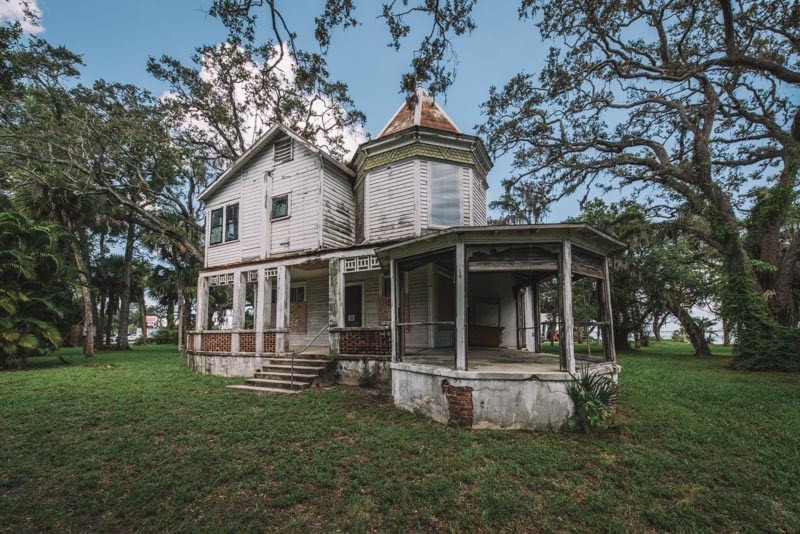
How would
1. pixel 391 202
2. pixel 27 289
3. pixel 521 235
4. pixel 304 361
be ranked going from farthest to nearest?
pixel 27 289 → pixel 391 202 → pixel 304 361 → pixel 521 235

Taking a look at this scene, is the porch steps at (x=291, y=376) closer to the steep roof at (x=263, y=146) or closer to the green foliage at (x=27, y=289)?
the steep roof at (x=263, y=146)

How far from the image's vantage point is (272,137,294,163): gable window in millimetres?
12672

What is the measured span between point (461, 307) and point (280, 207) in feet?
28.4

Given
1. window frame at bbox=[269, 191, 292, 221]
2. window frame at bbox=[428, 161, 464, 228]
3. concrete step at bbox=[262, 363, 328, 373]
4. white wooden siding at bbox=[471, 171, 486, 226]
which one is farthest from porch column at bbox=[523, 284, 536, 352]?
window frame at bbox=[269, 191, 292, 221]

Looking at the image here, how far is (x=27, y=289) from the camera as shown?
46.9 feet

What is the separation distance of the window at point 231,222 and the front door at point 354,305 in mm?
4844

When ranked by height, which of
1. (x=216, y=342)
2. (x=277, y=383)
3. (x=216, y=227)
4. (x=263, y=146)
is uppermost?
(x=263, y=146)

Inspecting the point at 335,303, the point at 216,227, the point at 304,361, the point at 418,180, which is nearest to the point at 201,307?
the point at 216,227

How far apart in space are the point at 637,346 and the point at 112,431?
28.5 metres

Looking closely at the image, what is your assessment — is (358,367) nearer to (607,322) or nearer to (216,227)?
(607,322)

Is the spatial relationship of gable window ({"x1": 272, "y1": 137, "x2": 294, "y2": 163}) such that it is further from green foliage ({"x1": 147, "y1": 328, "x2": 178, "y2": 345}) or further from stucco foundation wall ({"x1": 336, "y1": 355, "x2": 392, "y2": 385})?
green foliage ({"x1": 147, "y1": 328, "x2": 178, "y2": 345})

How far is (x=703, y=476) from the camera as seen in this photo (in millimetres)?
4305

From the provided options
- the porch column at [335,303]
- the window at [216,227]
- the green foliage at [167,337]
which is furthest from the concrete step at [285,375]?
the green foliage at [167,337]

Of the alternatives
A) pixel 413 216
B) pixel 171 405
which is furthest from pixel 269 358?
pixel 413 216
